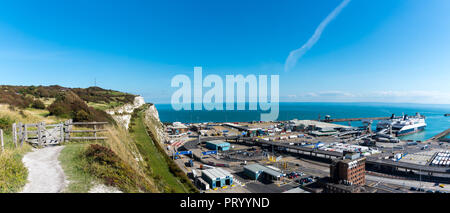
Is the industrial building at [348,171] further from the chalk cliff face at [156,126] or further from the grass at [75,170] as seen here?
the chalk cliff face at [156,126]

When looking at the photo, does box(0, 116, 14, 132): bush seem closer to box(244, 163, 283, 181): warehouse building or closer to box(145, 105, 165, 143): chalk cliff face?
box(244, 163, 283, 181): warehouse building

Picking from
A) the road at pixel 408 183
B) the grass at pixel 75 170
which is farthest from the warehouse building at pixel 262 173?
the grass at pixel 75 170

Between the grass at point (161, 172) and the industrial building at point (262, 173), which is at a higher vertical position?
the grass at point (161, 172)

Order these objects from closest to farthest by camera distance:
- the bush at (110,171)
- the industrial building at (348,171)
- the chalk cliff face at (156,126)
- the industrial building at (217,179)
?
1. the bush at (110,171)
2. the industrial building at (217,179)
3. the industrial building at (348,171)
4. the chalk cliff face at (156,126)

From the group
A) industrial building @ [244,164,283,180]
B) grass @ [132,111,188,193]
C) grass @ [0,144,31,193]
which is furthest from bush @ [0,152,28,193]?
industrial building @ [244,164,283,180]

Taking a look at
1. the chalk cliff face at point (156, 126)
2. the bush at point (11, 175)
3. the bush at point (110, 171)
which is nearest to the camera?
the bush at point (11, 175)
